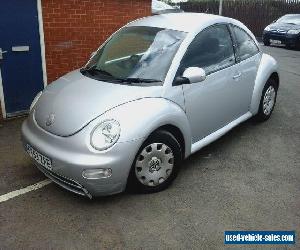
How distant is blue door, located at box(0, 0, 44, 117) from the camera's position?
5637mm

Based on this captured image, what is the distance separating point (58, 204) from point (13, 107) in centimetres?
298

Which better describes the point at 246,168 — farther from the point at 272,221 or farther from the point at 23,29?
the point at 23,29

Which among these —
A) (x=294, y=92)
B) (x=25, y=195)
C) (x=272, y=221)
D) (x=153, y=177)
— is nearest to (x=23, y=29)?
(x=25, y=195)

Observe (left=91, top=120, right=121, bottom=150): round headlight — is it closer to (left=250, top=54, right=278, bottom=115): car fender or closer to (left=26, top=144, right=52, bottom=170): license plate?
(left=26, top=144, right=52, bottom=170): license plate

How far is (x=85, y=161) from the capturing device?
3.22 m

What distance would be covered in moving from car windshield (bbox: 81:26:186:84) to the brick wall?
6.47 feet

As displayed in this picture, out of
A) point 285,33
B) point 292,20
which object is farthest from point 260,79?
point 292,20

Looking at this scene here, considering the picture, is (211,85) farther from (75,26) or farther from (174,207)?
(75,26)

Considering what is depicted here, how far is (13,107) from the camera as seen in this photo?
6.02 meters

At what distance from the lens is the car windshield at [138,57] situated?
12.8 feet

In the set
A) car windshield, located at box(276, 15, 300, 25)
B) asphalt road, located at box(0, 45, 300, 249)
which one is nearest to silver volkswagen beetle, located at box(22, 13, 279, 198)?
asphalt road, located at box(0, 45, 300, 249)

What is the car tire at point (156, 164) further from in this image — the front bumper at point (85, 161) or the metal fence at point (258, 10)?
the metal fence at point (258, 10)

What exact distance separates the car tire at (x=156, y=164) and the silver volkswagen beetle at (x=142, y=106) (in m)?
0.01

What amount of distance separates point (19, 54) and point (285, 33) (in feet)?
38.4
